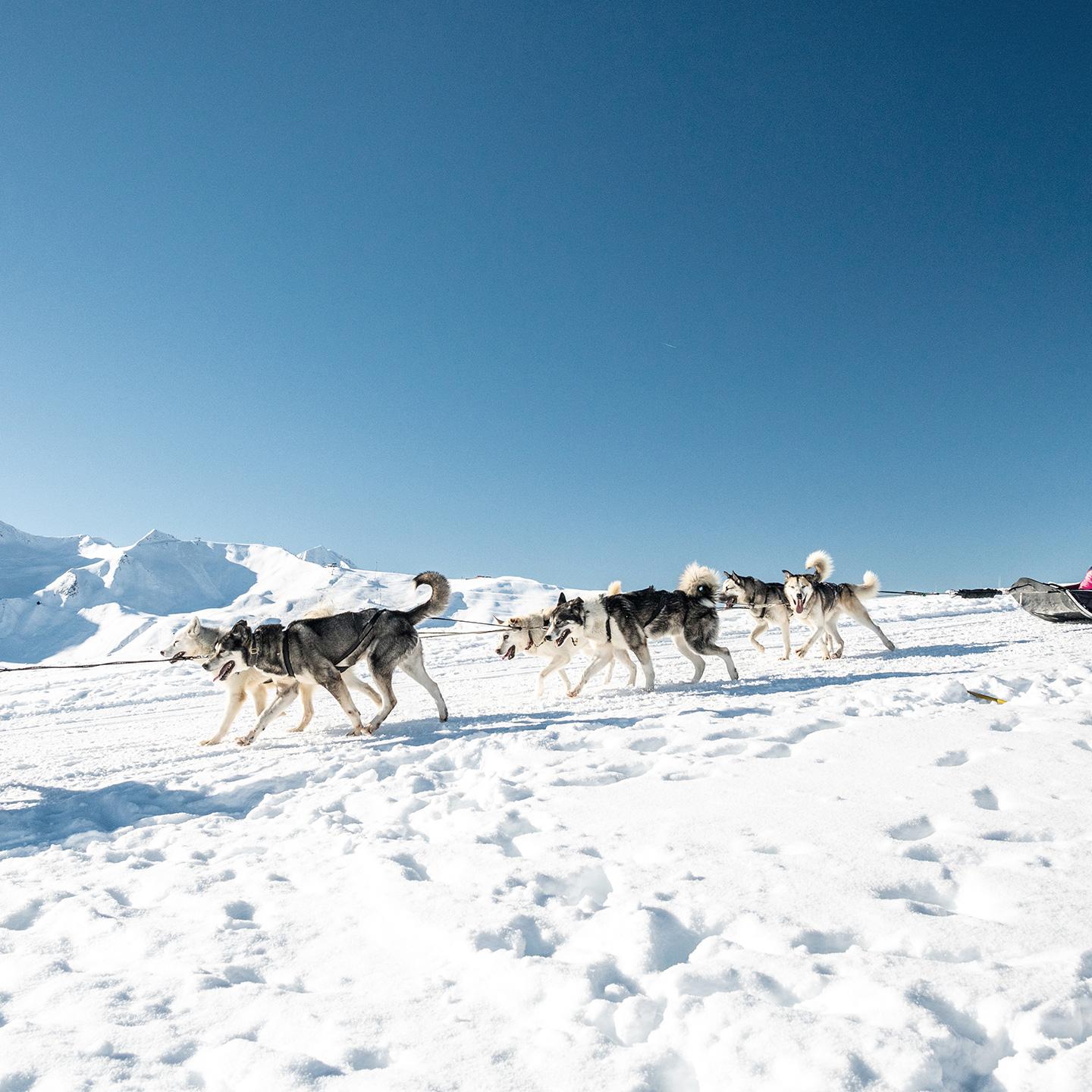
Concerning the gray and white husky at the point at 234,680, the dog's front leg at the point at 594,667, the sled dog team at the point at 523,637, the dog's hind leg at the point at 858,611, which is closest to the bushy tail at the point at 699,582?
the sled dog team at the point at 523,637

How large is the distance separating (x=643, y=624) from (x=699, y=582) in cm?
130

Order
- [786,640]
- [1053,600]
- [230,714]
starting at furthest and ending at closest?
[1053,600]
[786,640]
[230,714]

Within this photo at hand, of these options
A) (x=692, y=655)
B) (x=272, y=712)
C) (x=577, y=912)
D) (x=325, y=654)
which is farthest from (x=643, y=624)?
(x=577, y=912)

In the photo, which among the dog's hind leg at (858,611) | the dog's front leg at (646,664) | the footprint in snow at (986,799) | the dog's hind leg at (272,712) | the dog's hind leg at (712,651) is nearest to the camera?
the footprint in snow at (986,799)

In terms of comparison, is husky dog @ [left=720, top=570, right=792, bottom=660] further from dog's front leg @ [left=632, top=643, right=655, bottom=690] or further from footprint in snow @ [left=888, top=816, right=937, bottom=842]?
footprint in snow @ [left=888, top=816, right=937, bottom=842]

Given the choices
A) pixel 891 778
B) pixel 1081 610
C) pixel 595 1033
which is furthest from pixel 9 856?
pixel 1081 610

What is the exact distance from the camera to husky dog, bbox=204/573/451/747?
6.96 m

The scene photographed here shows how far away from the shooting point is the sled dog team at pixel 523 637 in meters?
7.01

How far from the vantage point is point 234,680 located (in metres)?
7.21

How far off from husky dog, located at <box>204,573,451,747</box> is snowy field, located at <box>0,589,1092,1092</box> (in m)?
1.26

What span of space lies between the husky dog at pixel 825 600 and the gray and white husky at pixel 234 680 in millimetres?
6979

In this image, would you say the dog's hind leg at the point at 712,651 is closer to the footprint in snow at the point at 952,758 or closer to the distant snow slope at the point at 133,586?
the footprint in snow at the point at 952,758

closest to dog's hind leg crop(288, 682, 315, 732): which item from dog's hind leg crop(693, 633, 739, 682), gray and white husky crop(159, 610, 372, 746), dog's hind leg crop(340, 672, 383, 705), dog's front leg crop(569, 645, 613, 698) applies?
gray and white husky crop(159, 610, 372, 746)

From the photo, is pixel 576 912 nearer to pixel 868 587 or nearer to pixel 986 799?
pixel 986 799
